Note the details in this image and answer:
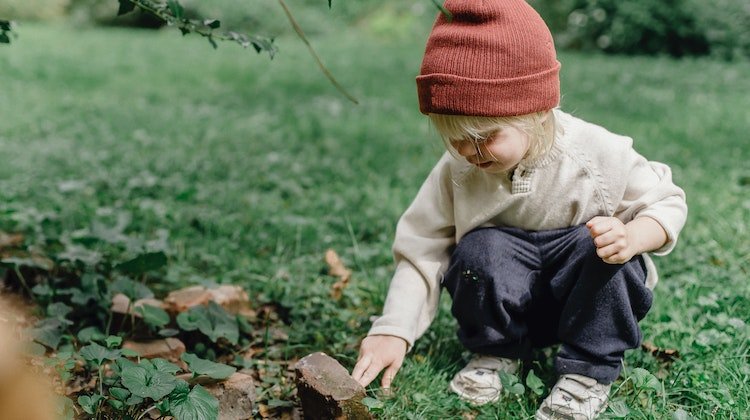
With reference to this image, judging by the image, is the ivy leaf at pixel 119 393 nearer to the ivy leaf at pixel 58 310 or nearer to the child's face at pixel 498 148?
the ivy leaf at pixel 58 310

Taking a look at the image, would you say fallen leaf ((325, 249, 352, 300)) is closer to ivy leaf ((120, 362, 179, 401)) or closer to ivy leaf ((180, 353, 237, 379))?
ivy leaf ((180, 353, 237, 379))

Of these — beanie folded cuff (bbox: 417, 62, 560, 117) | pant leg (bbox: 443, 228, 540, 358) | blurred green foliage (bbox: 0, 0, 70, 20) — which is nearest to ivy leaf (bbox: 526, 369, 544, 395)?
pant leg (bbox: 443, 228, 540, 358)

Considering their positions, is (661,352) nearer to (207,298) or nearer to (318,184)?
(207,298)

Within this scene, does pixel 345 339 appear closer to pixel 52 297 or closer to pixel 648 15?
pixel 52 297

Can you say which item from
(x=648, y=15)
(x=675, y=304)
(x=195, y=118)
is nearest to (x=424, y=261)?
(x=675, y=304)

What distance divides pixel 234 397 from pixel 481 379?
25.1 inches

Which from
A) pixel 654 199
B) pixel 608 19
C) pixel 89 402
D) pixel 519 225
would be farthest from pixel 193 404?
pixel 608 19

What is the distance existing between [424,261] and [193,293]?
2.53 feet

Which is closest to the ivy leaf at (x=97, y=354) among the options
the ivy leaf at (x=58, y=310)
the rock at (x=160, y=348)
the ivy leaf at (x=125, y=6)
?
the rock at (x=160, y=348)

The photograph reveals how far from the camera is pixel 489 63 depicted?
1.66 m

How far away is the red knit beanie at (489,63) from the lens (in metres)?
1.66

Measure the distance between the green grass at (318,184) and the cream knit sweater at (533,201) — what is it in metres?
0.22

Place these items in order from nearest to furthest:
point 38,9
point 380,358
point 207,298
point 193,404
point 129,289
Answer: point 193,404, point 380,358, point 129,289, point 207,298, point 38,9

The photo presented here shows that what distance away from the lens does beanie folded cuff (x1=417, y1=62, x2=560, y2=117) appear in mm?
1667
